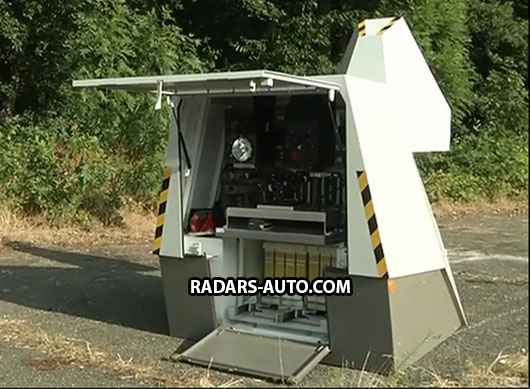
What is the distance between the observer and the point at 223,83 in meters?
5.62

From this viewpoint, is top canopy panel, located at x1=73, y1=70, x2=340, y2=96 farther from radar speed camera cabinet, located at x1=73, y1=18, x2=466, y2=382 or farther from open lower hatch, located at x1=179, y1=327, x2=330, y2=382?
open lower hatch, located at x1=179, y1=327, x2=330, y2=382

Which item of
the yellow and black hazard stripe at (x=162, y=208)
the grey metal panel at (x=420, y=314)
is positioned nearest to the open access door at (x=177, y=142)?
the yellow and black hazard stripe at (x=162, y=208)

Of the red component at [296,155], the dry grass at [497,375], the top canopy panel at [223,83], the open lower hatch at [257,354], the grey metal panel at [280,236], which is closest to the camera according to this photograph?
the dry grass at [497,375]

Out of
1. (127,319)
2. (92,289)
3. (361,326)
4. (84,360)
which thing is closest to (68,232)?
(92,289)

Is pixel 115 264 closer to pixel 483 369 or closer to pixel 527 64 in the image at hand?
pixel 483 369

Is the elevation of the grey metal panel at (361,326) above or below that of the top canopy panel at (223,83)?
below

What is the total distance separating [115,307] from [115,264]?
2.75 m

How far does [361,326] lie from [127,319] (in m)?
2.50

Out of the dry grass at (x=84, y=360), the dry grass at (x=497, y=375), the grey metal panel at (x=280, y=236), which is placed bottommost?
the dry grass at (x=84, y=360)

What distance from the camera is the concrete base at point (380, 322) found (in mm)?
5383

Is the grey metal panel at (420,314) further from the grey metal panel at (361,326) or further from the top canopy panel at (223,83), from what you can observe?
the top canopy panel at (223,83)

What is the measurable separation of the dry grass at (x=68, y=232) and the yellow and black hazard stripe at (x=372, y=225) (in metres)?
7.34

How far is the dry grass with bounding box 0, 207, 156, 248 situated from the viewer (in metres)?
12.1

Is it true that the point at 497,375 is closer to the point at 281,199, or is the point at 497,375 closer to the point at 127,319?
the point at 281,199
